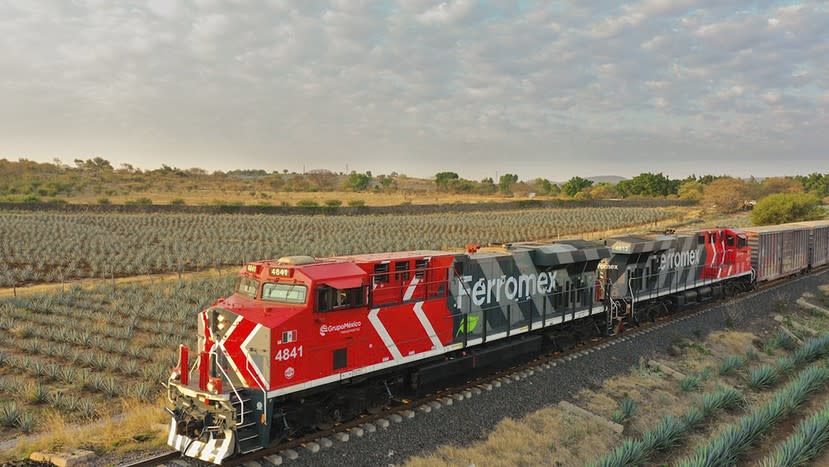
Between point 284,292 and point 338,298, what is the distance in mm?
987

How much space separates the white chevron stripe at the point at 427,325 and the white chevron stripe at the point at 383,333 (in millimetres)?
947

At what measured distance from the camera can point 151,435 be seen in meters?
10.4

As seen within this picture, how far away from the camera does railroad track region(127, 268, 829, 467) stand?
9.41 metres

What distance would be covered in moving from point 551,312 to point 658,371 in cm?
354

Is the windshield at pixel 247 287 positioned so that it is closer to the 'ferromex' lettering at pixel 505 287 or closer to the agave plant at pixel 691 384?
the 'ferromex' lettering at pixel 505 287

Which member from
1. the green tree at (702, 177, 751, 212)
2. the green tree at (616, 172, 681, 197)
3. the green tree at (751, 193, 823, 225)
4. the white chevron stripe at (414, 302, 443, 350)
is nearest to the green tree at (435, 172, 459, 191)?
the green tree at (616, 172, 681, 197)

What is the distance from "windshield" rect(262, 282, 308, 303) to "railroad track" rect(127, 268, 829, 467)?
258cm

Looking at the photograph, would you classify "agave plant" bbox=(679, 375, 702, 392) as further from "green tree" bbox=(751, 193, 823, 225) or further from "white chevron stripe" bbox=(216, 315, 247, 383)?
"green tree" bbox=(751, 193, 823, 225)

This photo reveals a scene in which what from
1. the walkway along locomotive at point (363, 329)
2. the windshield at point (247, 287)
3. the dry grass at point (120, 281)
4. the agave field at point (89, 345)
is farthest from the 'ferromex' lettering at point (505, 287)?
the dry grass at point (120, 281)

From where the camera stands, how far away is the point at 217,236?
1944 inches

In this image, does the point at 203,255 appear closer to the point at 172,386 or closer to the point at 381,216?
the point at 172,386

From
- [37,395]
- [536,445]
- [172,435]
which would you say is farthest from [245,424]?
[37,395]

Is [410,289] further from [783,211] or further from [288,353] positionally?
[783,211]

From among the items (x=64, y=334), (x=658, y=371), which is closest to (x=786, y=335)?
(x=658, y=371)
